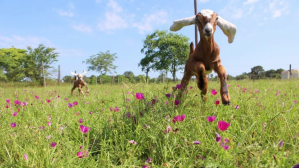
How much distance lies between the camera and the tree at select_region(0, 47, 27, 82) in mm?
32237

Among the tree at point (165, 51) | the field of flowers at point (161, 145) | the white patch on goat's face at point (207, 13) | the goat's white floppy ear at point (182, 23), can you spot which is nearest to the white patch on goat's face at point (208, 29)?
the white patch on goat's face at point (207, 13)

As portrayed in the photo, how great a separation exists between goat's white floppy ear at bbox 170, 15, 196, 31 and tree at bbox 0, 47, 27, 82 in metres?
37.0

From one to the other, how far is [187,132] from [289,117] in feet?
3.72

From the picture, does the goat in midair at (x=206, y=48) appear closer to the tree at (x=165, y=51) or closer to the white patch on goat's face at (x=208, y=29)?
the white patch on goat's face at (x=208, y=29)

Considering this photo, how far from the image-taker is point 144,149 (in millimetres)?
1372

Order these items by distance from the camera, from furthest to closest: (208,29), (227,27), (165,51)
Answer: (165,51) < (227,27) < (208,29)

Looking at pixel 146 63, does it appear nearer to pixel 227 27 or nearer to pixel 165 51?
pixel 165 51

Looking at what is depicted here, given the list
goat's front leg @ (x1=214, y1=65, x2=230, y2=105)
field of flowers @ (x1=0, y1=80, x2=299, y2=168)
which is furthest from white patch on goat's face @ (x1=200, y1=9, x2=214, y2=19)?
field of flowers @ (x1=0, y1=80, x2=299, y2=168)

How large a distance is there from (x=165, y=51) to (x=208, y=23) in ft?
93.3

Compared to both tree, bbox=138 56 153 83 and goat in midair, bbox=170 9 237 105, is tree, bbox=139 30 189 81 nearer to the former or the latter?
tree, bbox=138 56 153 83

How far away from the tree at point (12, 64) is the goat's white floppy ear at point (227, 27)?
37.5 metres

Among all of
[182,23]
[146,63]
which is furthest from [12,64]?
[182,23]

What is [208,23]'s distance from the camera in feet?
6.27

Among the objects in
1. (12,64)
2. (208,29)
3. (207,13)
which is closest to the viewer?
(208,29)
